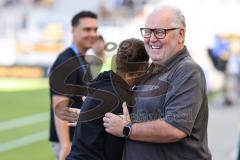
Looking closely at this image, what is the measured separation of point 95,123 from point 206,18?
88.6ft

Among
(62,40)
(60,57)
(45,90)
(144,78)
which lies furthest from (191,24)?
(144,78)

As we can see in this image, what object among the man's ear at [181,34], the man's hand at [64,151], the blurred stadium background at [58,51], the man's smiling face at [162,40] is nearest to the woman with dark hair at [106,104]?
the man's smiling face at [162,40]

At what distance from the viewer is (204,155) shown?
3.60 meters

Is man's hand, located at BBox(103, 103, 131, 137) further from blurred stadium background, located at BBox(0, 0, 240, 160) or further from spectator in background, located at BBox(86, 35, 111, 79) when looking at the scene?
blurred stadium background, located at BBox(0, 0, 240, 160)

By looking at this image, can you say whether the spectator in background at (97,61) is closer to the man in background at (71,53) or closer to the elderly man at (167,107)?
the man in background at (71,53)

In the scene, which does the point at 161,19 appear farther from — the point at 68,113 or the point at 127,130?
the point at 68,113

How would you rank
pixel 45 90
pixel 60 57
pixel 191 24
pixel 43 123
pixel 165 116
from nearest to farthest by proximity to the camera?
pixel 165 116
pixel 60 57
pixel 43 123
pixel 45 90
pixel 191 24

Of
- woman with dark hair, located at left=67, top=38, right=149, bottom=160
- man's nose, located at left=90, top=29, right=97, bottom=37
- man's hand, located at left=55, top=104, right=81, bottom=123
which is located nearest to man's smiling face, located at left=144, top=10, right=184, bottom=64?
woman with dark hair, located at left=67, top=38, right=149, bottom=160

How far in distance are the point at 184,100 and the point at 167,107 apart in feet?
0.32

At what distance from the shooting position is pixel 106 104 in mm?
3508

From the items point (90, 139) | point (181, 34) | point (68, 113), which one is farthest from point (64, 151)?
point (181, 34)

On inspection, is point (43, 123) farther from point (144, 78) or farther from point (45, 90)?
point (144, 78)

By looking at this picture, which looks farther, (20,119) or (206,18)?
(206,18)

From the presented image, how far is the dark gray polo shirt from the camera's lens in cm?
342
